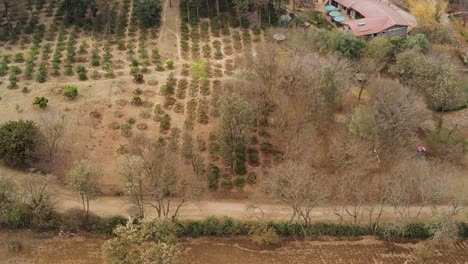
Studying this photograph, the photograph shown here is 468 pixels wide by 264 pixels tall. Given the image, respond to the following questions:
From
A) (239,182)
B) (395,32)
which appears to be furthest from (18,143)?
(395,32)

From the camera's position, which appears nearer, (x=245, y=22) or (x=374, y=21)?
(x=374, y=21)

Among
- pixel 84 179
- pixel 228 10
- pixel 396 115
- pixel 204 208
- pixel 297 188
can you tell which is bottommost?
pixel 204 208

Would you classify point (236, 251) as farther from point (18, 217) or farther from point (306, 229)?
point (18, 217)

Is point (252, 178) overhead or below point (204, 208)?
overhead

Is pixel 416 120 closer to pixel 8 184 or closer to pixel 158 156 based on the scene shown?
pixel 158 156

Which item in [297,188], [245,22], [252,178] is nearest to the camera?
[297,188]

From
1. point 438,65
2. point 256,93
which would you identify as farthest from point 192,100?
point 438,65

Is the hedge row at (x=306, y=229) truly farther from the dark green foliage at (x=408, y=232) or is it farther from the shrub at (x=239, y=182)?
the shrub at (x=239, y=182)
